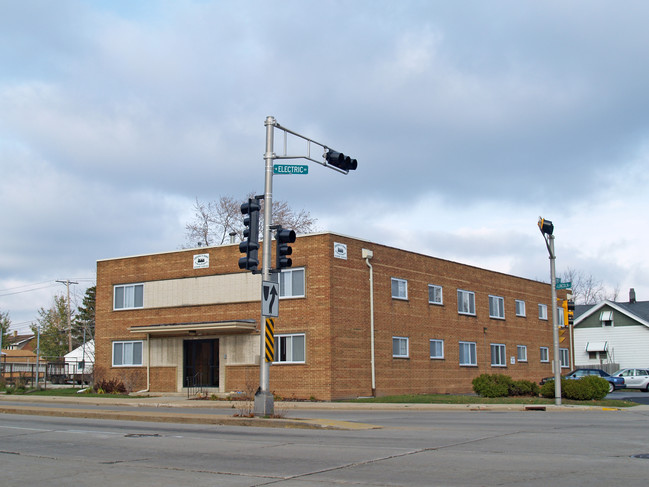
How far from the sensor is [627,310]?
58562mm

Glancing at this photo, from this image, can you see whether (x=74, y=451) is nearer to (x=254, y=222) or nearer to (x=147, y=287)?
(x=254, y=222)

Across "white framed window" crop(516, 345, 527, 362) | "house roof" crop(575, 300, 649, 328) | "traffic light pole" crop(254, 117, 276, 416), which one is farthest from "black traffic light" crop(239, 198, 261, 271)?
"house roof" crop(575, 300, 649, 328)

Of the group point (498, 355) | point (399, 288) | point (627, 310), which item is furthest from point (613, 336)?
point (399, 288)

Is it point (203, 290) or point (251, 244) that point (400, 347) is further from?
point (251, 244)

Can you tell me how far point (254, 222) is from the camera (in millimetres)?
19188

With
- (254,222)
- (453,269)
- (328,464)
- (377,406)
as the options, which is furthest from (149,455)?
(453,269)

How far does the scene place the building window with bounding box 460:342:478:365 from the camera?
39147 millimetres

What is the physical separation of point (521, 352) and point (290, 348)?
19.0 m

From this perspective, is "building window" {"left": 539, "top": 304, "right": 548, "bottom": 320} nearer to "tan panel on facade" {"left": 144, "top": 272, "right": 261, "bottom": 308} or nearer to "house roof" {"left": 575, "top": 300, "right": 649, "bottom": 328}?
"house roof" {"left": 575, "top": 300, "right": 649, "bottom": 328}

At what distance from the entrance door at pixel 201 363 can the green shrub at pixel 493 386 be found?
12.2 metres

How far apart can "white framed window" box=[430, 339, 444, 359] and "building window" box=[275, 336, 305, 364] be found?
321 inches

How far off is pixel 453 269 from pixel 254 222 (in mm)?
21841

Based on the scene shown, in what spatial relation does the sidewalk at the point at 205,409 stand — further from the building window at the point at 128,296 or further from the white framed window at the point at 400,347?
the white framed window at the point at 400,347

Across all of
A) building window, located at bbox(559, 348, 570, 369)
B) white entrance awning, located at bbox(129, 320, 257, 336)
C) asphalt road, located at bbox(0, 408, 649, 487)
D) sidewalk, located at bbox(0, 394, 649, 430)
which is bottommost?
sidewalk, located at bbox(0, 394, 649, 430)
